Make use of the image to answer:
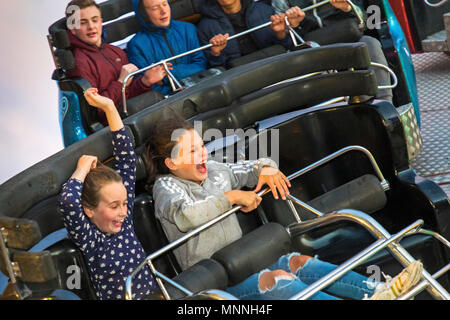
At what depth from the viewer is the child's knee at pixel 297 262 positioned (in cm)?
161

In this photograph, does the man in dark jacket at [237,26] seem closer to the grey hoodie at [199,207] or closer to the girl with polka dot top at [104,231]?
the grey hoodie at [199,207]

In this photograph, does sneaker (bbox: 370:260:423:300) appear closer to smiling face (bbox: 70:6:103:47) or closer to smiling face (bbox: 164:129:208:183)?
smiling face (bbox: 164:129:208:183)

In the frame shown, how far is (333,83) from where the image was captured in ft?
6.27

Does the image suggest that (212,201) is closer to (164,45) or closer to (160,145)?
(160,145)

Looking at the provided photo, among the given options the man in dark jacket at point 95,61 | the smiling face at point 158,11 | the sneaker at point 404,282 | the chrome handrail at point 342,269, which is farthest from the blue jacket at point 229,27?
the sneaker at point 404,282

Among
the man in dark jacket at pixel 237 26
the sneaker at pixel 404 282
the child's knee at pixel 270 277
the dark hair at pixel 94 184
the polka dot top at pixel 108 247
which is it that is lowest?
the child's knee at pixel 270 277

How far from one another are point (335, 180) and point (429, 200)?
0.99ft

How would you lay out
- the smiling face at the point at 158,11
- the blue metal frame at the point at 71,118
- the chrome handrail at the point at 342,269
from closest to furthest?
the chrome handrail at the point at 342,269
the blue metal frame at the point at 71,118
the smiling face at the point at 158,11

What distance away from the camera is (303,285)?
150 cm

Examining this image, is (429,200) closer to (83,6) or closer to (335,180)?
(335,180)

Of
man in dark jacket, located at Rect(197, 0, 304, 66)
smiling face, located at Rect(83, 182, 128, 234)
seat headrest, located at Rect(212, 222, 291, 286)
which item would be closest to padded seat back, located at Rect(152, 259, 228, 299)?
seat headrest, located at Rect(212, 222, 291, 286)

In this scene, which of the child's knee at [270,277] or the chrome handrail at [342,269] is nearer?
the chrome handrail at [342,269]

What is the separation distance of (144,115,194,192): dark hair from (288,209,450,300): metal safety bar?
1.15 ft
